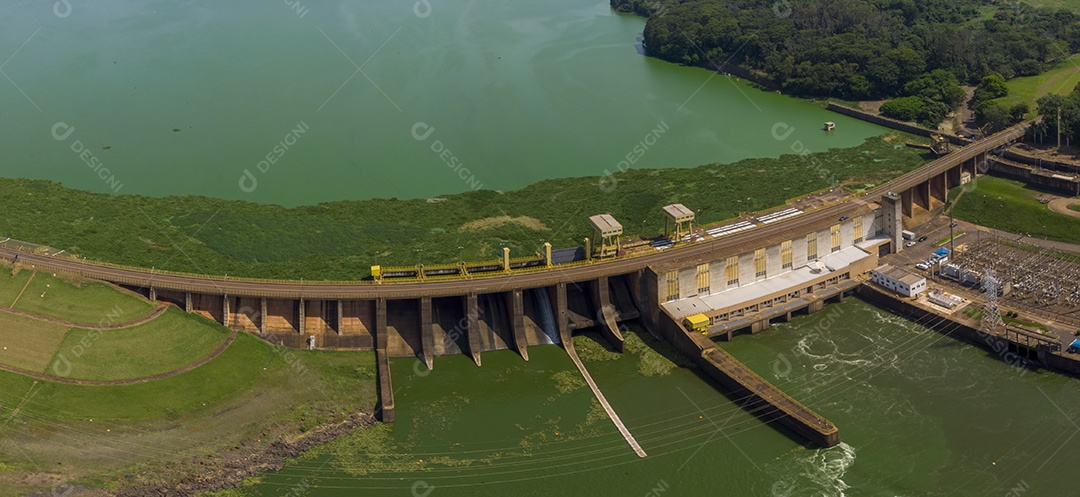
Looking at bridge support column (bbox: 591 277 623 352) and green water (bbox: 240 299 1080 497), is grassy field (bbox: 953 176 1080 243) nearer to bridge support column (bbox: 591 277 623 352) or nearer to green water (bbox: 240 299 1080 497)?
green water (bbox: 240 299 1080 497)

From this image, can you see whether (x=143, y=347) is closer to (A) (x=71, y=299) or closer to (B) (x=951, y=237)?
(A) (x=71, y=299)

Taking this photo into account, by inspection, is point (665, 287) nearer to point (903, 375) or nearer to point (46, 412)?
point (903, 375)

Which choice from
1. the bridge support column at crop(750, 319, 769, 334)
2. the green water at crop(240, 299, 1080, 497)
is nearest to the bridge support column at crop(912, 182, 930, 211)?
the green water at crop(240, 299, 1080, 497)

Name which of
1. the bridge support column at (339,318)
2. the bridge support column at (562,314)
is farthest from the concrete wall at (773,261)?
the bridge support column at (339,318)

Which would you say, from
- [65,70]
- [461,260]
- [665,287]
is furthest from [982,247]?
[65,70]

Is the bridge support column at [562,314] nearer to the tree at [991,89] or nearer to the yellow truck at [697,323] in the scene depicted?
the yellow truck at [697,323]

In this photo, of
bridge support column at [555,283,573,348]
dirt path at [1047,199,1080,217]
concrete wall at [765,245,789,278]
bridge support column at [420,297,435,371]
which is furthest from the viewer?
dirt path at [1047,199,1080,217]
